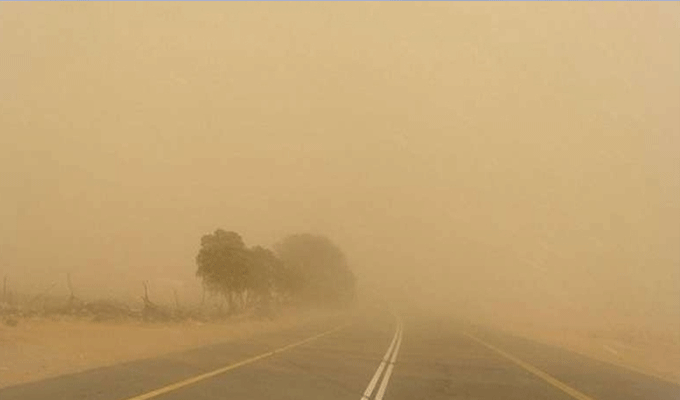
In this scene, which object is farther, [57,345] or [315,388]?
[57,345]

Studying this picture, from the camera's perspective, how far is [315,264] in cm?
11488

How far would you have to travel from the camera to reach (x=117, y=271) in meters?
155

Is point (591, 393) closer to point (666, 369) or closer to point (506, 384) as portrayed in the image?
point (506, 384)

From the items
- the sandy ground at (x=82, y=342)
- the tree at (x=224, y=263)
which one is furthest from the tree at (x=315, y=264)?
the sandy ground at (x=82, y=342)

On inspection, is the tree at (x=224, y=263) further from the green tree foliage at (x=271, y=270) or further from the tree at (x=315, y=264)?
the tree at (x=315, y=264)

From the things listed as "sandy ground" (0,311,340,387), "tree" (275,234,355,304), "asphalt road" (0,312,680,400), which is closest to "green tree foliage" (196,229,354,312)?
"tree" (275,234,355,304)

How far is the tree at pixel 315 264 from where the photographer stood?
10806cm

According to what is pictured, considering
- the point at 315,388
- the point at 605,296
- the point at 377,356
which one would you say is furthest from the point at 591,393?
the point at 605,296

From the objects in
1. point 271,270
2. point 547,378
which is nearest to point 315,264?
point 271,270

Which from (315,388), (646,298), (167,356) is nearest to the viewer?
(315,388)

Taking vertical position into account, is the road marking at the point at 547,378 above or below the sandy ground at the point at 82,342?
below

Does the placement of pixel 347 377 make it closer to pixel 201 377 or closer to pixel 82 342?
pixel 201 377

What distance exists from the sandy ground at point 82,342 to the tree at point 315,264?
188 feet

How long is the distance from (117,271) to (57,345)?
13126 centimetres
